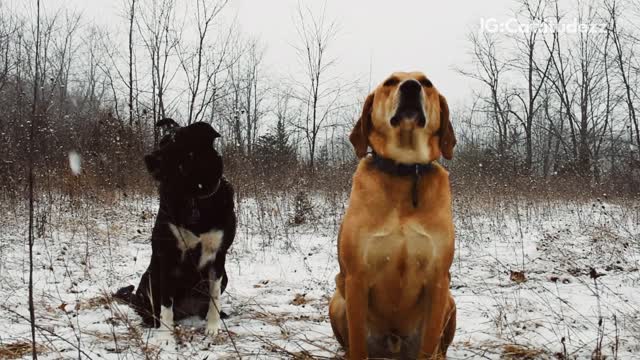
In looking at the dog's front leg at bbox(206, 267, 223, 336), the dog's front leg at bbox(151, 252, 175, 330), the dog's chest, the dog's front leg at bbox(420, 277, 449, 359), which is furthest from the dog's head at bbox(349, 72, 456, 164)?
the dog's front leg at bbox(151, 252, 175, 330)

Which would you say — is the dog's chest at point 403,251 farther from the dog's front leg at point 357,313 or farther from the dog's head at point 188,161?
the dog's head at point 188,161

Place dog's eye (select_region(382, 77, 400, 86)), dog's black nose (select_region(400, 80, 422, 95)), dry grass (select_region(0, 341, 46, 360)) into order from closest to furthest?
1. dog's black nose (select_region(400, 80, 422, 95))
2. dog's eye (select_region(382, 77, 400, 86))
3. dry grass (select_region(0, 341, 46, 360))

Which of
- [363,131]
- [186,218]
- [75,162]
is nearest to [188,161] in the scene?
[186,218]

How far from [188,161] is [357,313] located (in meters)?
1.67

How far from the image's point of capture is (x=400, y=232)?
202cm

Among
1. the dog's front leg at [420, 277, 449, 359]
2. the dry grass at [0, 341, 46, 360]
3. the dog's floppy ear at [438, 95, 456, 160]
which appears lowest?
the dry grass at [0, 341, 46, 360]

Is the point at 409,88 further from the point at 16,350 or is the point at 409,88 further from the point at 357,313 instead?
the point at 16,350

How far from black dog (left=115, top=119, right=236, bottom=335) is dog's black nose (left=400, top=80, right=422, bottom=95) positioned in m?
1.47

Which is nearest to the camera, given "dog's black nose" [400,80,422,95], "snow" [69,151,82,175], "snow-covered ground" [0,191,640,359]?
"dog's black nose" [400,80,422,95]

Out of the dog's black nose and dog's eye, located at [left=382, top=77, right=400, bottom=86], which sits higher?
dog's eye, located at [left=382, top=77, right=400, bottom=86]

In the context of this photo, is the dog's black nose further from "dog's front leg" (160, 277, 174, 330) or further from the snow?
the snow

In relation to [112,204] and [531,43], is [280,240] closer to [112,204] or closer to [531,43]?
[112,204]

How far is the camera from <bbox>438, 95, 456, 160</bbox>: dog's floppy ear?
230cm

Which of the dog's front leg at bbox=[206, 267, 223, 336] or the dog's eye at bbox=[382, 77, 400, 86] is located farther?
the dog's front leg at bbox=[206, 267, 223, 336]
